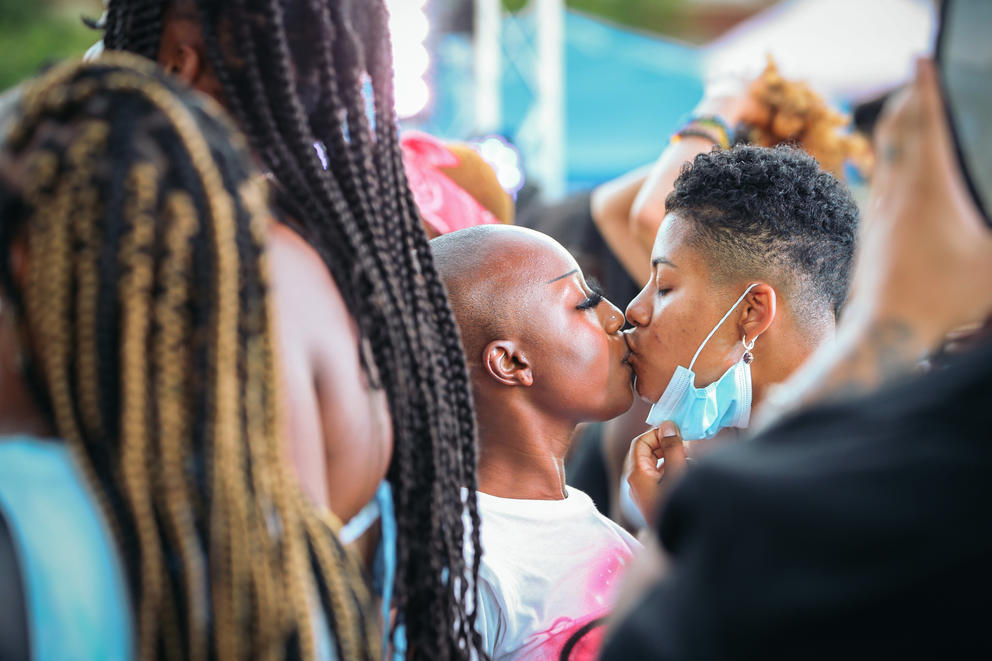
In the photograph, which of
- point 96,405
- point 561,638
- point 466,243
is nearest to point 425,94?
point 466,243

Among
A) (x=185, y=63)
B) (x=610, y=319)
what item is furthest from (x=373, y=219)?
(x=610, y=319)

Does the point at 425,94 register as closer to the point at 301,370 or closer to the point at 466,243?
the point at 466,243

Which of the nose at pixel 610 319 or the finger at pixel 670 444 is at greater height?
the nose at pixel 610 319

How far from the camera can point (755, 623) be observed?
2.50 feet

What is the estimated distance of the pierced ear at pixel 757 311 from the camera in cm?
206

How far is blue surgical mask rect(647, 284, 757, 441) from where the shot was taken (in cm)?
204

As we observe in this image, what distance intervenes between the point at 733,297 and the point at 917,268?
1.17m

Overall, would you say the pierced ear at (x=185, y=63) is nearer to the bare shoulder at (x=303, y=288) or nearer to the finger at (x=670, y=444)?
the bare shoulder at (x=303, y=288)

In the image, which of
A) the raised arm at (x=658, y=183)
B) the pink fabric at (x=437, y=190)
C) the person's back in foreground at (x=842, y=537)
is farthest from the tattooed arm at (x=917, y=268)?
the raised arm at (x=658, y=183)

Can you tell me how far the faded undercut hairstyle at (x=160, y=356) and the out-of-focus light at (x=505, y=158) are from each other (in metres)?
4.48

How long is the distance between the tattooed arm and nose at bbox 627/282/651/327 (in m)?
1.17

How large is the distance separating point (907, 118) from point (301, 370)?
0.72 m

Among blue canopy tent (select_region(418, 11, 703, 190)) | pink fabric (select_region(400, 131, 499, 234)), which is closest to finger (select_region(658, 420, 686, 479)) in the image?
pink fabric (select_region(400, 131, 499, 234))

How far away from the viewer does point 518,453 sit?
1.96 meters
